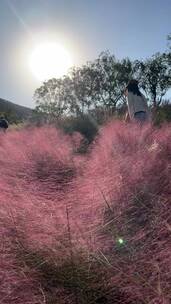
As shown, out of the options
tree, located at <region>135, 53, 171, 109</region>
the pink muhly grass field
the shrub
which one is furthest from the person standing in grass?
tree, located at <region>135, 53, 171, 109</region>

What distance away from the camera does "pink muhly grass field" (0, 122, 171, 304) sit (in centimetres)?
189

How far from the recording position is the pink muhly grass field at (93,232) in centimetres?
189

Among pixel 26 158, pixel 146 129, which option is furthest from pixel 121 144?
pixel 26 158

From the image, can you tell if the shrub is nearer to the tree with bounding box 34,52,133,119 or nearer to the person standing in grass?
the person standing in grass

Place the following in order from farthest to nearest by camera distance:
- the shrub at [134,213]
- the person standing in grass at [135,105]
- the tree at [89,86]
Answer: the tree at [89,86] < the person standing in grass at [135,105] < the shrub at [134,213]

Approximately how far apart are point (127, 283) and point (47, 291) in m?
0.37

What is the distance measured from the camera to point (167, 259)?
1.85 m

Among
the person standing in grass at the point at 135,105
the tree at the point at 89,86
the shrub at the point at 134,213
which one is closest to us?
the shrub at the point at 134,213

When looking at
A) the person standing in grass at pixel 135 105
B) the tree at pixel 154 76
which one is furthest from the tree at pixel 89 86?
the person standing in grass at pixel 135 105

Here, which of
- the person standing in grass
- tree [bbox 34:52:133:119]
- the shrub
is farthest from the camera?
tree [bbox 34:52:133:119]

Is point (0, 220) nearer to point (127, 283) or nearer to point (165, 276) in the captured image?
point (127, 283)

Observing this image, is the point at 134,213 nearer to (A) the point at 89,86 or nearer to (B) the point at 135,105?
(B) the point at 135,105

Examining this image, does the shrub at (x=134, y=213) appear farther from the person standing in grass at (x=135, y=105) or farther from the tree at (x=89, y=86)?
the tree at (x=89, y=86)

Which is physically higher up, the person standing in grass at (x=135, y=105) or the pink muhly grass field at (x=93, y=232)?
the person standing in grass at (x=135, y=105)
